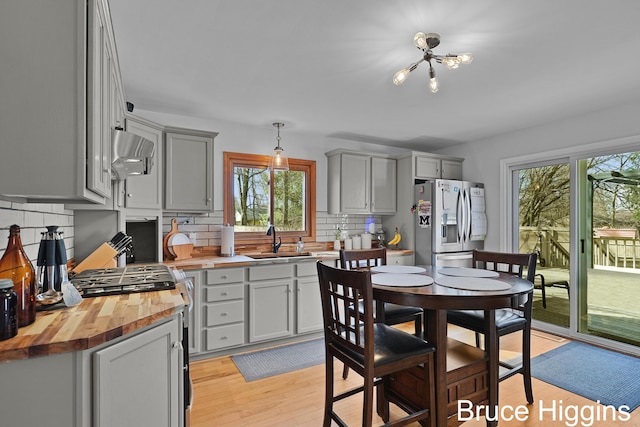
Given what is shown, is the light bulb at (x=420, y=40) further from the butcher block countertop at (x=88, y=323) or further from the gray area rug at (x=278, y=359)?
the gray area rug at (x=278, y=359)

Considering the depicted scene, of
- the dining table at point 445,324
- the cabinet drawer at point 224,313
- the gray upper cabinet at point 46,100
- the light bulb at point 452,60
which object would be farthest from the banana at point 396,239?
the gray upper cabinet at point 46,100

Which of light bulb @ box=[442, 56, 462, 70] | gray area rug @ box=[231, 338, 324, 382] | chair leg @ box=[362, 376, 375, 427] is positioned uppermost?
light bulb @ box=[442, 56, 462, 70]

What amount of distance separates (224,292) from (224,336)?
1.32 ft

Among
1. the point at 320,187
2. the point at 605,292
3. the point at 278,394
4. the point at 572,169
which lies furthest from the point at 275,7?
the point at 605,292

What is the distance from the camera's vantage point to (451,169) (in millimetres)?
4836

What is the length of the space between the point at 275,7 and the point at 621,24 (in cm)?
192

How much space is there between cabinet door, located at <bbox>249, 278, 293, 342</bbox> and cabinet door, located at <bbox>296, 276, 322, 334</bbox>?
99 millimetres

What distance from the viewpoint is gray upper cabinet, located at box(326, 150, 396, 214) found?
172 inches

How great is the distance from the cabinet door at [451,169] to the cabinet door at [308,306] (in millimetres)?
2455

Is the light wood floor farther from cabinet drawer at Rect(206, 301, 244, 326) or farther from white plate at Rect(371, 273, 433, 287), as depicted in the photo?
white plate at Rect(371, 273, 433, 287)

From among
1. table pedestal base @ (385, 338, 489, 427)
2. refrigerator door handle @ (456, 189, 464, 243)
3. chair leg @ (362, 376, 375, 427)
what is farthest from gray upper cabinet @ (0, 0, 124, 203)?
refrigerator door handle @ (456, 189, 464, 243)

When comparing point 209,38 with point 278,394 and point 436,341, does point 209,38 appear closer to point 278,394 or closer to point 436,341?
point 436,341

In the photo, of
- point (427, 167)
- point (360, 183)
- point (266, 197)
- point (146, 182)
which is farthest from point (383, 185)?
point (146, 182)

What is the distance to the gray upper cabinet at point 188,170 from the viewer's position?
3227mm
